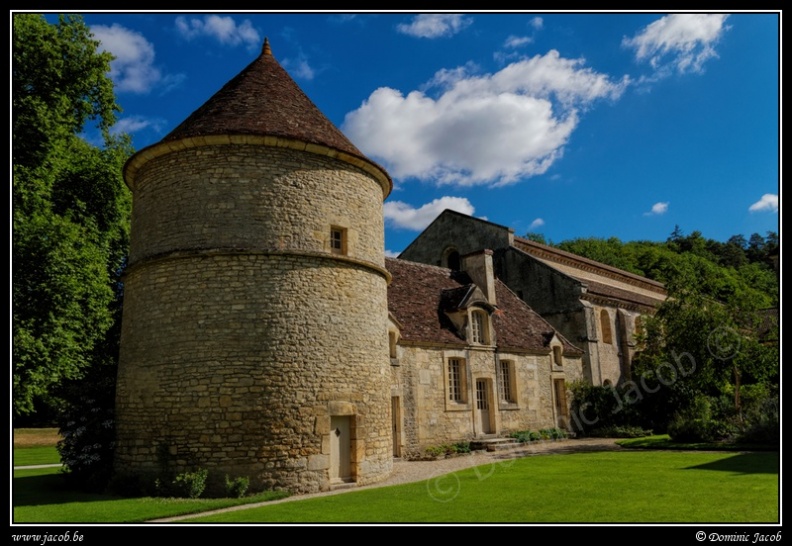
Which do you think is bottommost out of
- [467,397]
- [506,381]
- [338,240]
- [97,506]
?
[97,506]

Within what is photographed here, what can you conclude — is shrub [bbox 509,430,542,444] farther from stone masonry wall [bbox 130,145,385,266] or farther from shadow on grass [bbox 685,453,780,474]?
stone masonry wall [bbox 130,145,385,266]

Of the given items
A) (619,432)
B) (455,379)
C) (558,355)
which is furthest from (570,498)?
(619,432)

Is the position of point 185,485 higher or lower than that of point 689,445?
higher

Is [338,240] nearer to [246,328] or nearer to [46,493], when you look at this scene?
[246,328]

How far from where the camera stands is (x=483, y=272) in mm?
23766

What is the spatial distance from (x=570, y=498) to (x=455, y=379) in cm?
1032

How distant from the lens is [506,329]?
23344 mm

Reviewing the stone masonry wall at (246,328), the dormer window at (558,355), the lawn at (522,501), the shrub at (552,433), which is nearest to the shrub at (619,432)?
the shrub at (552,433)

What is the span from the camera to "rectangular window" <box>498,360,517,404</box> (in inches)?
866

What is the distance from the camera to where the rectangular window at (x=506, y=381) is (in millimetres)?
21984

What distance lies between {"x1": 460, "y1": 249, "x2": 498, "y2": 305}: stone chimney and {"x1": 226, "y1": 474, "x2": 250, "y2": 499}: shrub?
46.4ft

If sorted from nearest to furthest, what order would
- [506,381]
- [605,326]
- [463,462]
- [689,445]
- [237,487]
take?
[237,487], [463,462], [689,445], [506,381], [605,326]

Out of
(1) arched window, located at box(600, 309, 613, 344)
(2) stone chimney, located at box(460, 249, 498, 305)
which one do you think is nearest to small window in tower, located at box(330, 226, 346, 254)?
(2) stone chimney, located at box(460, 249, 498, 305)

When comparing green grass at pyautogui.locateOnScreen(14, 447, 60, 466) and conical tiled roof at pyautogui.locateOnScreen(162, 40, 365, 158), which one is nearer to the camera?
conical tiled roof at pyautogui.locateOnScreen(162, 40, 365, 158)
